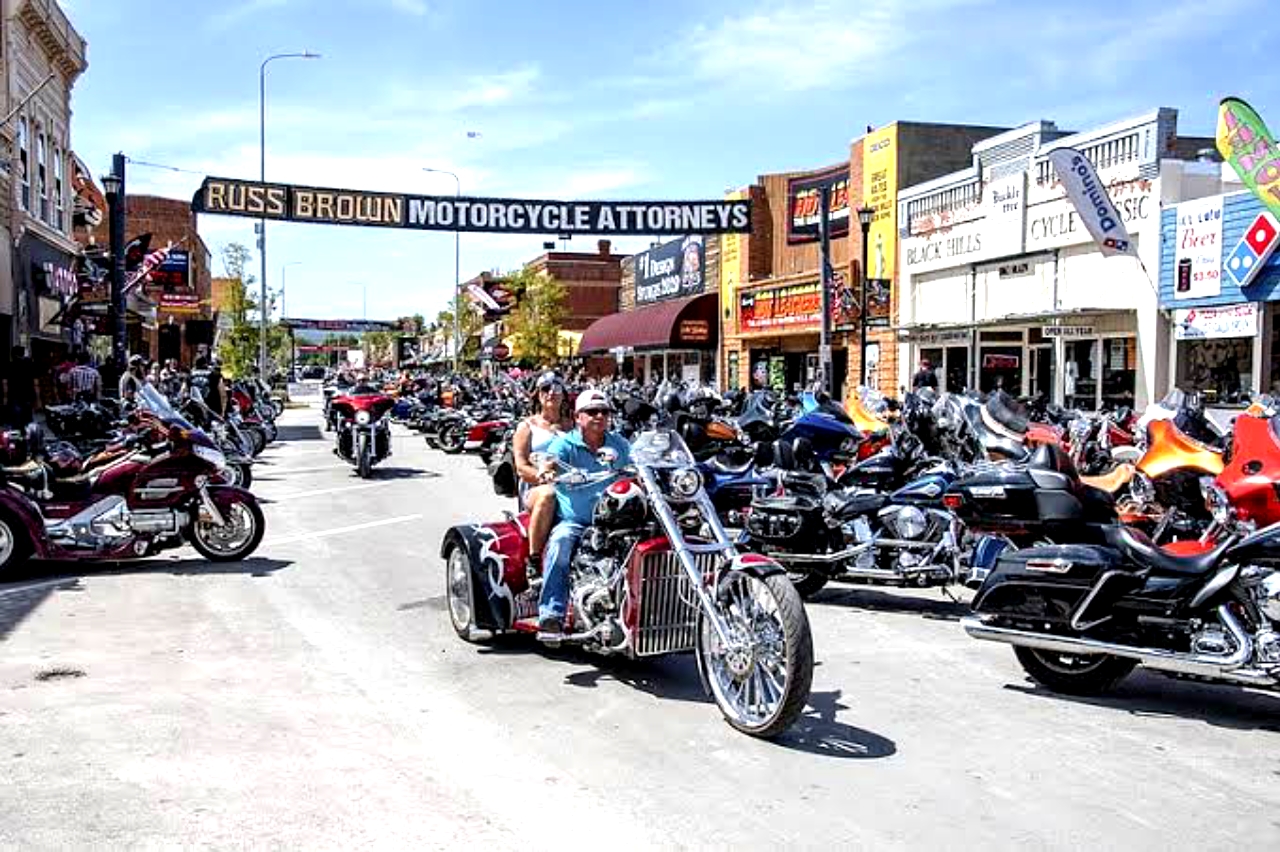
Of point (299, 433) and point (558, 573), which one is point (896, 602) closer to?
point (558, 573)

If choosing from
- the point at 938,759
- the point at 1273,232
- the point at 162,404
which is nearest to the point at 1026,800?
the point at 938,759

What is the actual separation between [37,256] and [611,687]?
26.8 metres

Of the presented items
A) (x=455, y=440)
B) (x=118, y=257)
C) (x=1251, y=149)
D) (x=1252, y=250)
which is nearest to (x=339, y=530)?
(x=455, y=440)

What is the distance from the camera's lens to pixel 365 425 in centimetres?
1825

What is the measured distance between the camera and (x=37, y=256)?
1122 inches

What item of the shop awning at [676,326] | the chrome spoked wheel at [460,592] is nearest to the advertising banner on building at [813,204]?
the shop awning at [676,326]

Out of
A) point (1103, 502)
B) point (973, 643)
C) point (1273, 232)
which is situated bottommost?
point (973, 643)

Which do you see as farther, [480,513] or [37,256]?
[37,256]

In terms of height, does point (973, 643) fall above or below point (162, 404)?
below

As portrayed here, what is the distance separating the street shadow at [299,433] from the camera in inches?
1093

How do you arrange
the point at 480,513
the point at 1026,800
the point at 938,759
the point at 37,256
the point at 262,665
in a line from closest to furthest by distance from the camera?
the point at 1026,800, the point at 938,759, the point at 262,665, the point at 480,513, the point at 37,256

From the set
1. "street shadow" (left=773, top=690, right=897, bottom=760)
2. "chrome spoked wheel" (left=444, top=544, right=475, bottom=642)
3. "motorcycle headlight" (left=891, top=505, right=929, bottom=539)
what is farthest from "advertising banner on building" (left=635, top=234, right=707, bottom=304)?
"street shadow" (left=773, top=690, right=897, bottom=760)

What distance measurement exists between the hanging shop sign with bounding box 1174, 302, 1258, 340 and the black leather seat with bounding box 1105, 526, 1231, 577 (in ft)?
50.0

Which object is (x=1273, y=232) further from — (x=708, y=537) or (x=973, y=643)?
(x=708, y=537)
